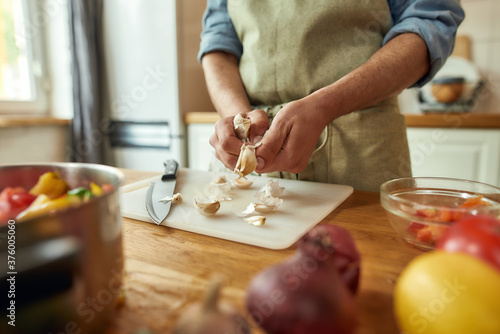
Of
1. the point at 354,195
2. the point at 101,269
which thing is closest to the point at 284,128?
the point at 354,195

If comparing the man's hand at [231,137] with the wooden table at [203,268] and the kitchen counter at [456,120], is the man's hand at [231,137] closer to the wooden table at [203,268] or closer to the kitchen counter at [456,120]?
the wooden table at [203,268]

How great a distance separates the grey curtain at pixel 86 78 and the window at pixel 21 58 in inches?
11.6

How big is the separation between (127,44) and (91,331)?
2.05 m

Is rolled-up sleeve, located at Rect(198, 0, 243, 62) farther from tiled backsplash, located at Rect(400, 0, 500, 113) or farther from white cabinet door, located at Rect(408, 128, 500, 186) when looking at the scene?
tiled backsplash, located at Rect(400, 0, 500, 113)

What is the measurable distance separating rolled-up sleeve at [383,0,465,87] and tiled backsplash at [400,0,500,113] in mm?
1336

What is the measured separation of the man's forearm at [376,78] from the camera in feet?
2.44

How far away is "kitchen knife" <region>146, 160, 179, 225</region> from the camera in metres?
0.56

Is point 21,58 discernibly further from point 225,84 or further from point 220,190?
point 220,190

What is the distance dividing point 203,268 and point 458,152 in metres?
1.48

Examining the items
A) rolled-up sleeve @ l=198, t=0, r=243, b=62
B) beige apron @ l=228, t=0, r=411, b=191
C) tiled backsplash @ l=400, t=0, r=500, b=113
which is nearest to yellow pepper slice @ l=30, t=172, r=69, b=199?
beige apron @ l=228, t=0, r=411, b=191

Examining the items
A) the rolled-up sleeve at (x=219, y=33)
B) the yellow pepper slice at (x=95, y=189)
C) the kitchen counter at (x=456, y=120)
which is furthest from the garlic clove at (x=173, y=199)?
the kitchen counter at (x=456, y=120)

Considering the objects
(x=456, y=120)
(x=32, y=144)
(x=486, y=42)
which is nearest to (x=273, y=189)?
(x=456, y=120)

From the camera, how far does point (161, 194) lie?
2.20 ft

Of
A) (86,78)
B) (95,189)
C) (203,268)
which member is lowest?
(203,268)
